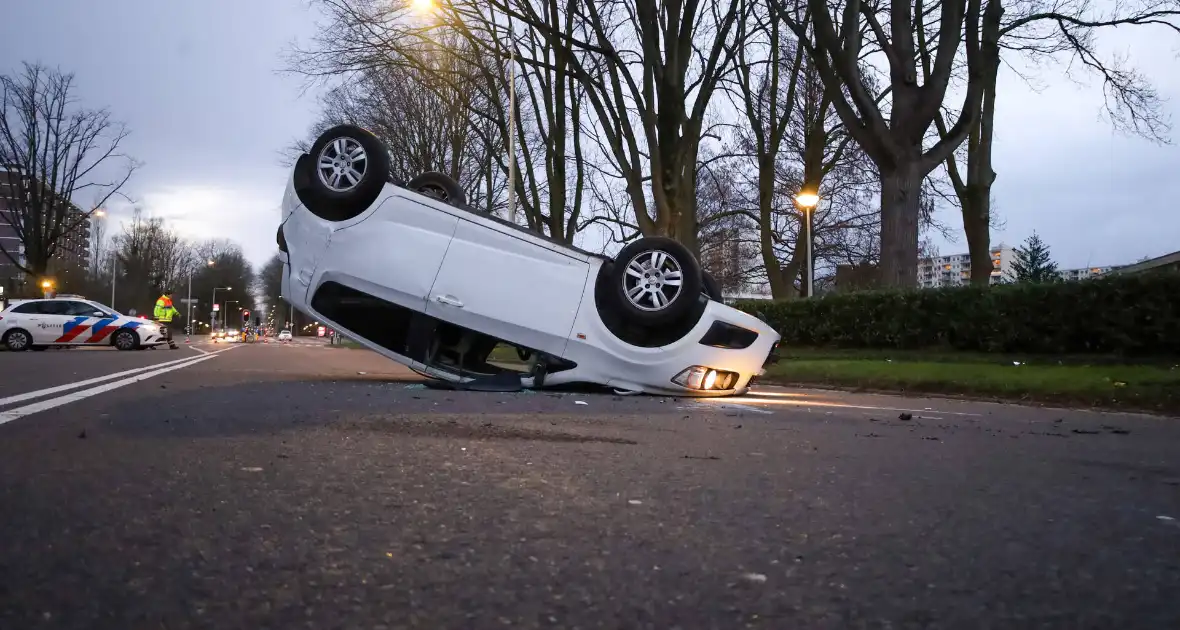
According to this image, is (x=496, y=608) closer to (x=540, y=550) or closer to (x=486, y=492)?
(x=540, y=550)

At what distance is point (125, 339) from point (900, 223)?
21.2m

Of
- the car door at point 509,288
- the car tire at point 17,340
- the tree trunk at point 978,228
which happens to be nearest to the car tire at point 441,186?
the car door at point 509,288

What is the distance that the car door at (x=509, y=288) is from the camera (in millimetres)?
9258

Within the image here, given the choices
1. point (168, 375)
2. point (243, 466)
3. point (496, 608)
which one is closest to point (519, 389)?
point (168, 375)

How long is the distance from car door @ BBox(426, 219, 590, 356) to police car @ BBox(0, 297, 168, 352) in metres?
19.7

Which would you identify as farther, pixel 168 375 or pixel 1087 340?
pixel 1087 340

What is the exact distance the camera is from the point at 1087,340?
14859 mm

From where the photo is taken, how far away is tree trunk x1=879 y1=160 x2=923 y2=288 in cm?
1686

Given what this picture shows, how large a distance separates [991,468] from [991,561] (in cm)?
211

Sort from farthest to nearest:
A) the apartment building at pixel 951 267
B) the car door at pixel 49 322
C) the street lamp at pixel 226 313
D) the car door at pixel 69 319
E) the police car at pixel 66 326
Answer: the street lamp at pixel 226 313 → the apartment building at pixel 951 267 → the car door at pixel 69 319 → the car door at pixel 49 322 → the police car at pixel 66 326

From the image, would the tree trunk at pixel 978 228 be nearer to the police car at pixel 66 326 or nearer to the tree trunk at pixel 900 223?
the tree trunk at pixel 900 223

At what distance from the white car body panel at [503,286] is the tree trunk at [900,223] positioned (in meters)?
8.74

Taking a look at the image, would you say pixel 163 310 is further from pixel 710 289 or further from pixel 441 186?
pixel 710 289

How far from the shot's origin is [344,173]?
953 cm
